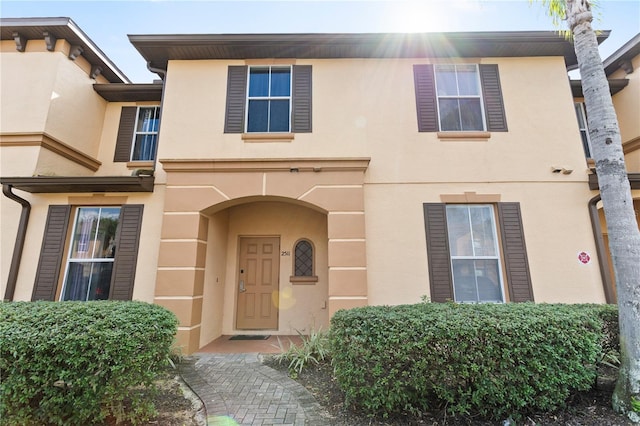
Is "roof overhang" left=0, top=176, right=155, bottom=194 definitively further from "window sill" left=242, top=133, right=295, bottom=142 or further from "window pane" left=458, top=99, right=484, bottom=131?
"window pane" left=458, top=99, right=484, bottom=131

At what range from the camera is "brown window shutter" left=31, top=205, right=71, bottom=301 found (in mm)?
5680

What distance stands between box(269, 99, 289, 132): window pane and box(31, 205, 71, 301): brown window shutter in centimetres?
453

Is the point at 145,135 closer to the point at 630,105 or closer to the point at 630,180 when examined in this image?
the point at 630,180

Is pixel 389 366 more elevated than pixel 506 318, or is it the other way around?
pixel 506 318

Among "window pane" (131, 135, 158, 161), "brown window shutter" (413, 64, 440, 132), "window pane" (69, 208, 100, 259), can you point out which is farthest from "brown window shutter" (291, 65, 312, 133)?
"window pane" (69, 208, 100, 259)

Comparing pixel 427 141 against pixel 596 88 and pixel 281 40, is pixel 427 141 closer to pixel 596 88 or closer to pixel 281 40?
pixel 596 88

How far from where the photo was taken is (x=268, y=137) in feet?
20.5

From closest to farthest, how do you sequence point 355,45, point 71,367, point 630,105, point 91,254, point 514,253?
point 71,367 < point 514,253 < point 91,254 < point 355,45 < point 630,105

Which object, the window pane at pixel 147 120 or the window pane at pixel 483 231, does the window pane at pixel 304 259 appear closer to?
the window pane at pixel 483 231

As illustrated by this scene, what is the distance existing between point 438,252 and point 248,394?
13.2 ft

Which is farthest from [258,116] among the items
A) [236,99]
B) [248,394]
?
[248,394]

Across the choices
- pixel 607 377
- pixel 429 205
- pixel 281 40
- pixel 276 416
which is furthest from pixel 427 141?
pixel 276 416

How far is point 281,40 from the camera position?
630 centimetres

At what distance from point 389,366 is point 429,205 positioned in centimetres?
353
